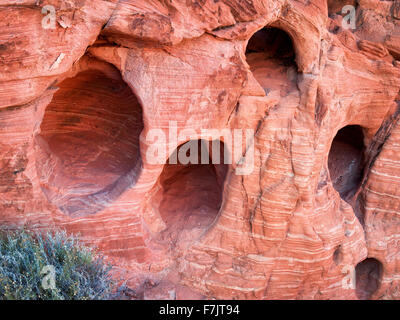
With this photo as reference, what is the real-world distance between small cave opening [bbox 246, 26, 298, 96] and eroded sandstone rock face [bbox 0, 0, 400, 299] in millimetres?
19

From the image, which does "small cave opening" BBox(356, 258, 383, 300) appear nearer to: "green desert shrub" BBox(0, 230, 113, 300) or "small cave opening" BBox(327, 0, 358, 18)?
"small cave opening" BBox(327, 0, 358, 18)

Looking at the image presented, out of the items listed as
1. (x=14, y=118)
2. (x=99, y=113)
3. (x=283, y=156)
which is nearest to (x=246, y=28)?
(x=283, y=156)

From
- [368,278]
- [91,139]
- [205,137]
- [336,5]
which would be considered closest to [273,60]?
[336,5]

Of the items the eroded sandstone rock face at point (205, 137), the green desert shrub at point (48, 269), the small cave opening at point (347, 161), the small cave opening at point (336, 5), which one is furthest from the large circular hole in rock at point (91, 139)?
the small cave opening at point (347, 161)

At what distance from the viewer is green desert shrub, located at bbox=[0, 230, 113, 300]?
10.6 ft

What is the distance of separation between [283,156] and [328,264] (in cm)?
161

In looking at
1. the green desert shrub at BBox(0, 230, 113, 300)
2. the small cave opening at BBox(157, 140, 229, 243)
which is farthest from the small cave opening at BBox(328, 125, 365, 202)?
the green desert shrub at BBox(0, 230, 113, 300)

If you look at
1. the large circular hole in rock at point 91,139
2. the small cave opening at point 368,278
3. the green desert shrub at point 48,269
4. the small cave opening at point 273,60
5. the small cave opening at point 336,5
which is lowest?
the small cave opening at point 368,278

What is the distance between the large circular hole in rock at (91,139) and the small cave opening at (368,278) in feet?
12.5

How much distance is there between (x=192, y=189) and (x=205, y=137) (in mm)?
1236

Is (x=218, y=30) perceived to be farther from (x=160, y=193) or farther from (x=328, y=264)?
(x=328, y=264)

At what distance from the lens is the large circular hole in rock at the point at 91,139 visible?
13.4ft

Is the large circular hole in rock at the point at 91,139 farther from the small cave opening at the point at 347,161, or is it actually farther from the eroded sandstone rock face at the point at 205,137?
the small cave opening at the point at 347,161

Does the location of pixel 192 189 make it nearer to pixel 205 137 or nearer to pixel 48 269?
pixel 205 137
